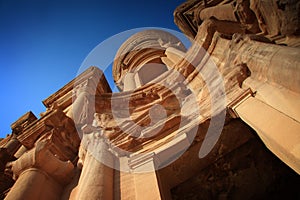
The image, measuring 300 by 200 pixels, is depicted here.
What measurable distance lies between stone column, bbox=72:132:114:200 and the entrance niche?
426 inches

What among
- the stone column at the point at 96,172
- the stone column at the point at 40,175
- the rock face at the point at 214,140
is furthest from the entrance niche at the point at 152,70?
Answer: the stone column at the point at 40,175

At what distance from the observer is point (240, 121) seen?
4.00 meters

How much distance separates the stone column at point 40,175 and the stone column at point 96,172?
56 centimetres

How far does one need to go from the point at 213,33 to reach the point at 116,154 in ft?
13.9

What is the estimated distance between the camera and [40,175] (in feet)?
14.7

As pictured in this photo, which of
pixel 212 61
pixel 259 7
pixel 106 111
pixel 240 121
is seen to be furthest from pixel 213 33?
pixel 106 111

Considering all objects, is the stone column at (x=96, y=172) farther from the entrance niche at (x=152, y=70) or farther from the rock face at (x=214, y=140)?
the entrance niche at (x=152, y=70)

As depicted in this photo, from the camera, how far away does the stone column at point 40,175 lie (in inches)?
164

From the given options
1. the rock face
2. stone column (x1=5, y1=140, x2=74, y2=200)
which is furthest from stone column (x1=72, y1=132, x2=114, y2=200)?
stone column (x1=5, y1=140, x2=74, y2=200)

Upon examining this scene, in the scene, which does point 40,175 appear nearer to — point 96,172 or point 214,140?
point 96,172

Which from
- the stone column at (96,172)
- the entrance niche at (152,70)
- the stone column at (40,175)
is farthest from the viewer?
the entrance niche at (152,70)

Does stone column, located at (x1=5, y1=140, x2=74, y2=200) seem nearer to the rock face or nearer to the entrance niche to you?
the rock face

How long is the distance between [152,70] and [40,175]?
12859 mm

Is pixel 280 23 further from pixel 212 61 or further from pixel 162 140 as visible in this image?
pixel 162 140
